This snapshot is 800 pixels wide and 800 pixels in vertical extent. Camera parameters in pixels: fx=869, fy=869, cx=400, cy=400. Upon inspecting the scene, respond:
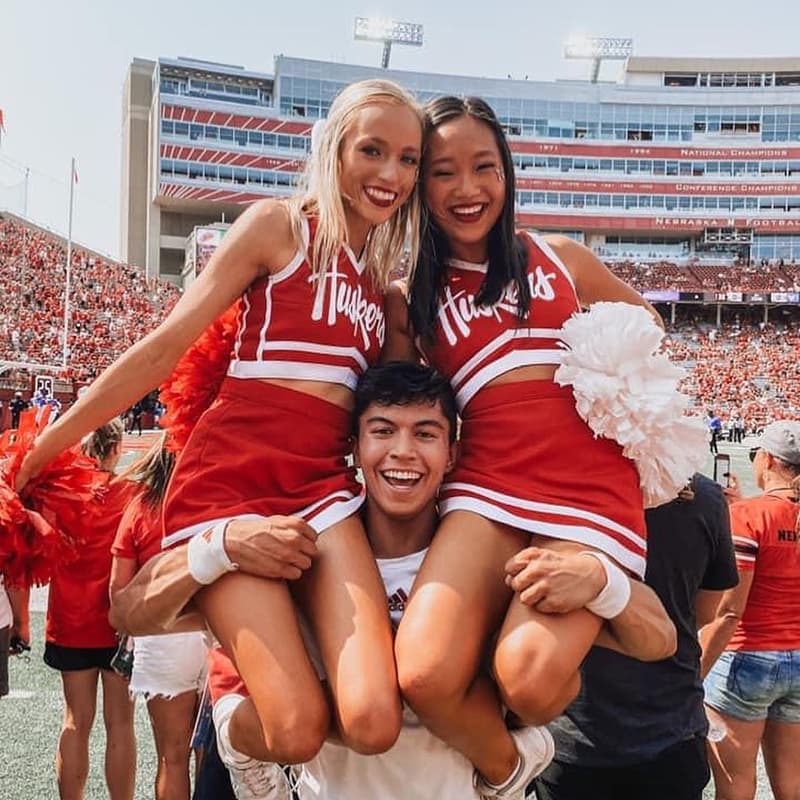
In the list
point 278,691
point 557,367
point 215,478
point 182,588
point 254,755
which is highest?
point 557,367

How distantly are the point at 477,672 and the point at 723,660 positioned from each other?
176 cm

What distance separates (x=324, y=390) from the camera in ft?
6.91

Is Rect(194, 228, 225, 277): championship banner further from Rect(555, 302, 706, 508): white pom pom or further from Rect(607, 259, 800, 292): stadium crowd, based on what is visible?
Rect(555, 302, 706, 508): white pom pom

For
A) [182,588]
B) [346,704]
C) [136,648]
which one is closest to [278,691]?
[346,704]

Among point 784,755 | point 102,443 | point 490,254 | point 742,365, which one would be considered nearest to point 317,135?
point 490,254

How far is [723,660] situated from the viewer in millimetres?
3205

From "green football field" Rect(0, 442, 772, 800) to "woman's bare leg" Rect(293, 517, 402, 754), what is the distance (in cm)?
225

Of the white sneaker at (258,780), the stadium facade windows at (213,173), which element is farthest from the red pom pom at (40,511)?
the stadium facade windows at (213,173)

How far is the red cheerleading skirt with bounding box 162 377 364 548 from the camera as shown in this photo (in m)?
2.00

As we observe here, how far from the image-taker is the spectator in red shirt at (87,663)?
321 cm

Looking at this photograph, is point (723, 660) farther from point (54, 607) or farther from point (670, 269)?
point (670, 269)

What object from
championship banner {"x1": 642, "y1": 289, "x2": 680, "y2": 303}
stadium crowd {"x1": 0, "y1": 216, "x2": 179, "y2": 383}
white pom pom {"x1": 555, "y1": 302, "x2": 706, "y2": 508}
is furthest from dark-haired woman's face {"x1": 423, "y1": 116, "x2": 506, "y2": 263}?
championship banner {"x1": 642, "y1": 289, "x2": 680, "y2": 303}

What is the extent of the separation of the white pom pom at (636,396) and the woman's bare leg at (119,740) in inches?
87.1

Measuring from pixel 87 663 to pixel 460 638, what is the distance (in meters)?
2.11
